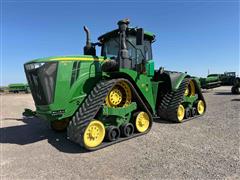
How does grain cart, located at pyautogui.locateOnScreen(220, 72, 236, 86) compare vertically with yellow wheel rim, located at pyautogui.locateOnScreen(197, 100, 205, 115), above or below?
above

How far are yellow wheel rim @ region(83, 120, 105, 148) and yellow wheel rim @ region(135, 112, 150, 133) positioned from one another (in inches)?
53.6

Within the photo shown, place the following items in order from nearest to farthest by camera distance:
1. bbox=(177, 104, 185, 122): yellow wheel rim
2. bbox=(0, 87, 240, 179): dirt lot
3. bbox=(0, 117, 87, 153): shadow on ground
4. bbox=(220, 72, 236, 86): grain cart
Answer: bbox=(0, 87, 240, 179): dirt lot → bbox=(0, 117, 87, 153): shadow on ground → bbox=(177, 104, 185, 122): yellow wheel rim → bbox=(220, 72, 236, 86): grain cart

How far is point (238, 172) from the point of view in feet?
13.3

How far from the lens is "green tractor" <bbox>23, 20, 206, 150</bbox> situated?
5.55 metres

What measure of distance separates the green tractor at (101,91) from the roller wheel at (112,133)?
2cm

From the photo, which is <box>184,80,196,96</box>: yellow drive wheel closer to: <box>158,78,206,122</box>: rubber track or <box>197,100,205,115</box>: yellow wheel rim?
<box>197,100,205,115</box>: yellow wheel rim

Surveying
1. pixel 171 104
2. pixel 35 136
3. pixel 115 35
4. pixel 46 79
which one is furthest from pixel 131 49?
pixel 35 136

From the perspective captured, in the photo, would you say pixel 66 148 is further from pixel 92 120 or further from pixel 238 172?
pixel 238 172

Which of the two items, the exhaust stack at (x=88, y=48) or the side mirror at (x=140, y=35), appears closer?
the side mirror at (x=140, y=35)

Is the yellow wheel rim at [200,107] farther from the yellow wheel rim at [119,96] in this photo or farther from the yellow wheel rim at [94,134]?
the yellow wheel rim at [94,134]

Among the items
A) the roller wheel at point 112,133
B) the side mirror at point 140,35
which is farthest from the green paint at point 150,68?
the roller wheel at point 112,133

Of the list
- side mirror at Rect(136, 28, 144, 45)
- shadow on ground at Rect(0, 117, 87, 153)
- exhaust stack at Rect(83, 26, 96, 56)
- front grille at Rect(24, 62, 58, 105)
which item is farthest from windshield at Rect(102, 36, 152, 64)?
shadow on ground at Rect(0, 117, 87, 153)

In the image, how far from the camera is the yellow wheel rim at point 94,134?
5368mm

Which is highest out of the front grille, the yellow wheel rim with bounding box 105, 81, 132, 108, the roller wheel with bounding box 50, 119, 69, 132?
the front grille
